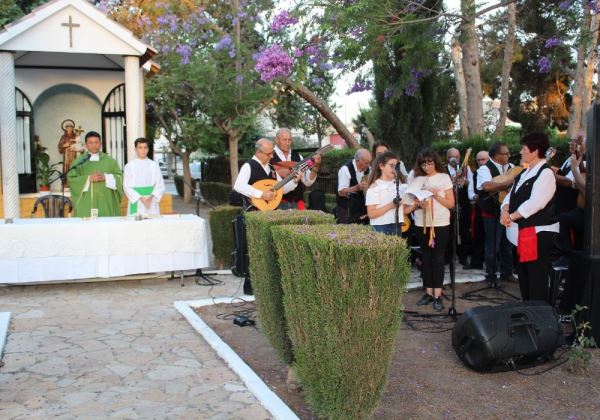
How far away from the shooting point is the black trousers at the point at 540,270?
589cm

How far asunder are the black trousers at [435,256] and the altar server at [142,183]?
4135 mm

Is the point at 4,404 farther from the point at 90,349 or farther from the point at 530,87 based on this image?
the point at 530,87

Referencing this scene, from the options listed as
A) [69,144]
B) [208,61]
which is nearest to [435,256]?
[69,144]

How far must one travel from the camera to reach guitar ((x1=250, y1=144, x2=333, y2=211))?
23.9 feet

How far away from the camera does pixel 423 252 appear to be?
23.1 ft

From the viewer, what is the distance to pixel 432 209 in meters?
6.86

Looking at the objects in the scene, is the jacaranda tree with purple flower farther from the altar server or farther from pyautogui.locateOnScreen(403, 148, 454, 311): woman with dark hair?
pyautogui.locateOnScreen(403, 148, 454, 311): woman with dark hair

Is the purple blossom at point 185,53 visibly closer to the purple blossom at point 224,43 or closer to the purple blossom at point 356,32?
the purple blossom at point 224,43

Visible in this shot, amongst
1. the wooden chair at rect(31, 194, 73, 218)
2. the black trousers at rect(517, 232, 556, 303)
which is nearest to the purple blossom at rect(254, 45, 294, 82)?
the wooden chair at rect(31, 194, 73, 218)

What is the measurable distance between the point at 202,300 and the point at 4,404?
326 centimetres

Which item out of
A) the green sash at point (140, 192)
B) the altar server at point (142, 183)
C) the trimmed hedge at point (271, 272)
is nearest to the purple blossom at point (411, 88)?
the altar server at point (142, 183)

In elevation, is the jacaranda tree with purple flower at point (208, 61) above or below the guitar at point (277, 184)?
above

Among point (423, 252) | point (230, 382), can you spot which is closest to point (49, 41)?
point (423, 252)

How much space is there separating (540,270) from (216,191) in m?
18.5
